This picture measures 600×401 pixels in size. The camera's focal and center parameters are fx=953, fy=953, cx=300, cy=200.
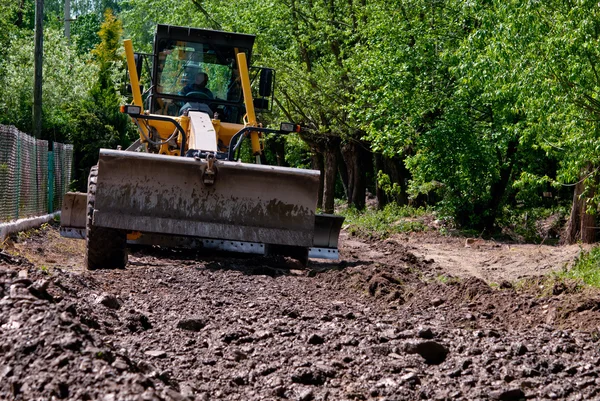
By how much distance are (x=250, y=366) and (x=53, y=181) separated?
16.9 meters

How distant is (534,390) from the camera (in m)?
6.29

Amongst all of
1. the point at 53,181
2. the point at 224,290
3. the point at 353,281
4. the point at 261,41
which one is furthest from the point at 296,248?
the point at 261,41

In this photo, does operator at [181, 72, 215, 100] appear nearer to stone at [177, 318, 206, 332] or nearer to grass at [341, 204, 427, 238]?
stone at [177, 318, 206, 332]

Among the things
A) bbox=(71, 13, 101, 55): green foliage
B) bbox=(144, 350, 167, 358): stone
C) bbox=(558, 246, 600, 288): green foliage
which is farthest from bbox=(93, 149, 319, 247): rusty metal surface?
bbox=(71, 13, 101, 55): green foliage

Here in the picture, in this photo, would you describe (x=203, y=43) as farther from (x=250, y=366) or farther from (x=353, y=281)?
(x=250, y=366)

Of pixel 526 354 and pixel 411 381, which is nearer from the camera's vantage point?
pixel 411 381

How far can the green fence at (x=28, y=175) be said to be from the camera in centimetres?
1650

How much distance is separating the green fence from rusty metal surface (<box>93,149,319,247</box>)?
4789 millimetres

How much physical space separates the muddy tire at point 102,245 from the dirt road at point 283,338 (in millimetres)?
515

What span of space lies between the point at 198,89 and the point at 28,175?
5966mm

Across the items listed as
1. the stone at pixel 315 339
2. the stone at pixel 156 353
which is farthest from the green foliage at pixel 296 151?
the stone at pixel 156 353

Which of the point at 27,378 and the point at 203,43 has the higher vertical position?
the point at 203,43

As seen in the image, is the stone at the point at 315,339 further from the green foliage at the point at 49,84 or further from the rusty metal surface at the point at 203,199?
the green foliage at the point at 49,84

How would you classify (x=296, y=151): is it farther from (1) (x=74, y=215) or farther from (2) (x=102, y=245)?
(2) (x=102, y=245)
